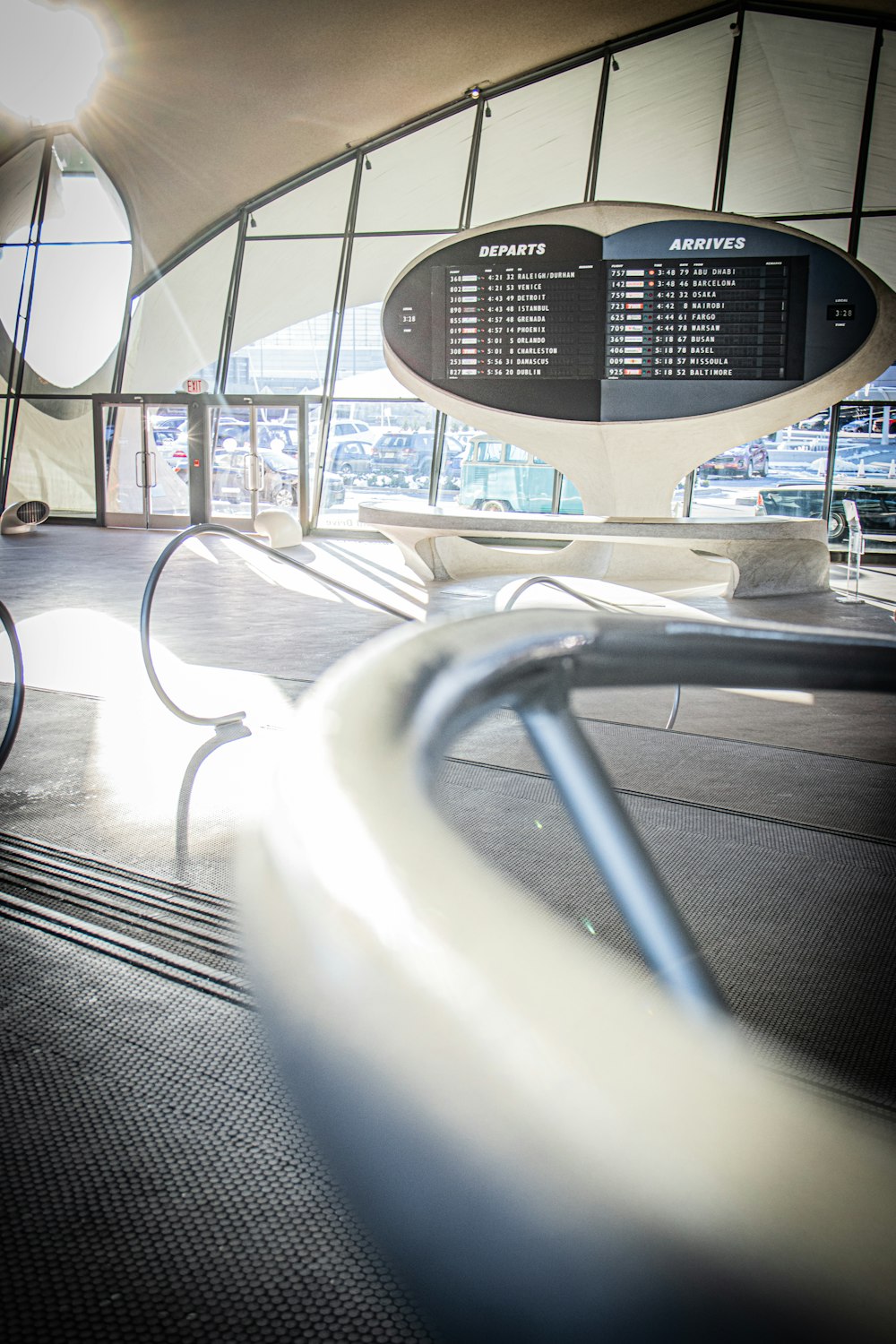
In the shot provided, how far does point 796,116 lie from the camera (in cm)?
1112

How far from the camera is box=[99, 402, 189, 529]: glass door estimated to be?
562 inches

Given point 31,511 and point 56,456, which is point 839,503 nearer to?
point 31,511

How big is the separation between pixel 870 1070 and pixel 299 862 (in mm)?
2119

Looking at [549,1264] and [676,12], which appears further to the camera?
[676,12]

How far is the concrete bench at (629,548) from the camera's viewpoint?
812 centimetres

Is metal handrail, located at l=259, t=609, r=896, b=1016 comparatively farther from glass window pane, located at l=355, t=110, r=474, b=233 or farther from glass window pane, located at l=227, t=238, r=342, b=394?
glass window pane, located at l=227, t=238, r=342, b=394

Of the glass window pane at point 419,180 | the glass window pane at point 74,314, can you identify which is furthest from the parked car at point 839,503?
the glass window pane at point 74,314

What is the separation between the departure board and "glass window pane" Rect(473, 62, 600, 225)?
13.0ft

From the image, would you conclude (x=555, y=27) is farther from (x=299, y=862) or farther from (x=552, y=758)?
→ (x=299, y=862)

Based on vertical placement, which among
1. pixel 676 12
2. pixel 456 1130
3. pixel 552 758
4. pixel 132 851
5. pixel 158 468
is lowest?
pixel 132 851

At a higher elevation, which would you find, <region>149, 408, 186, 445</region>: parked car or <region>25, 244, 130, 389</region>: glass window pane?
<region>25, 244, 130, 389</region>: glass window pane

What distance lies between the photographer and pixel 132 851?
325 cm

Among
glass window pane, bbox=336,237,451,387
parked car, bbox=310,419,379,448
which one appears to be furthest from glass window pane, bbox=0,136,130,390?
parked car, bbox=310,419,379,448

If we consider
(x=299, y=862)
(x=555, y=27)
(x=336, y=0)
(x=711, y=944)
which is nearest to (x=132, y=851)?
(x=711, y=944)
